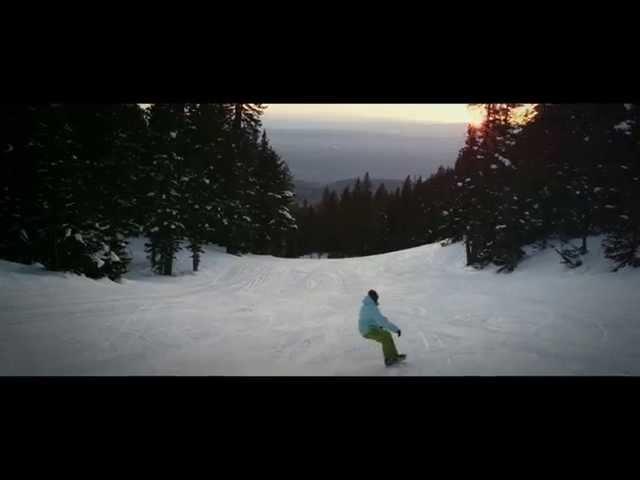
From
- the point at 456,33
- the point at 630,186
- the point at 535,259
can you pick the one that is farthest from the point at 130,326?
the point at 535,259

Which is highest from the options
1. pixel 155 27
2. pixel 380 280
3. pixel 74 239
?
pixel 155 27

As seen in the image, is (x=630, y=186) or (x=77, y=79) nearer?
(x=77, y=79)

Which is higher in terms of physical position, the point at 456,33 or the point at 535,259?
the point at 456,33

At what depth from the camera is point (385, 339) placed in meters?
5.78

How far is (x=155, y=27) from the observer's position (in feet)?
13.0

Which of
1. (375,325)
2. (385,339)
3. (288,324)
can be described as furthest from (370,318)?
(288,324)

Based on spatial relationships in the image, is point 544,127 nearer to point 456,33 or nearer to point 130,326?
point 456,33

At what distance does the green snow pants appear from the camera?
5.75 meters

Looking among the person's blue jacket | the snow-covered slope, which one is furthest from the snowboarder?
the snow-covered slope

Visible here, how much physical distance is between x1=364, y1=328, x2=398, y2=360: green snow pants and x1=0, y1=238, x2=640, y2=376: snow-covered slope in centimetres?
21

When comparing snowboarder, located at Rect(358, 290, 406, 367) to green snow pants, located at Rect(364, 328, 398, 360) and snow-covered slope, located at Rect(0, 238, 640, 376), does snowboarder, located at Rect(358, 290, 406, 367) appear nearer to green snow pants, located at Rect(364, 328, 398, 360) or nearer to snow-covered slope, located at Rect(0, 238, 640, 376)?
green snow pants, located at Rect(364, 328, 398, 360)

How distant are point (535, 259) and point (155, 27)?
1211cm

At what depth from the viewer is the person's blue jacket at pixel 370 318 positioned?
5645 mm

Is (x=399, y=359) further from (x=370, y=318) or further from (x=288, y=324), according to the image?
(x=288, y=324)
